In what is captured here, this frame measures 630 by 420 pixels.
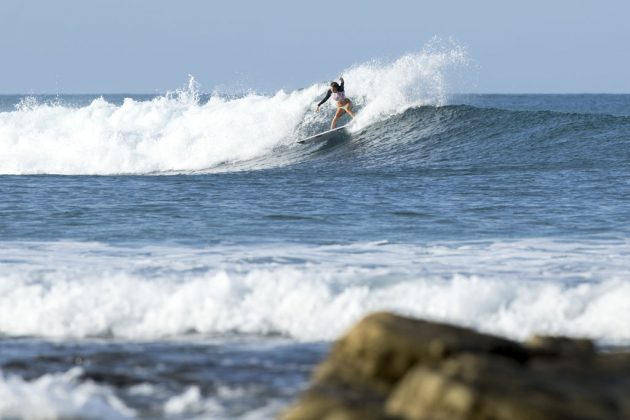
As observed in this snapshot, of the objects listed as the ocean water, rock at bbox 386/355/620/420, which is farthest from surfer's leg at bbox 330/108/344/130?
rock at bbox 386/355/620/420

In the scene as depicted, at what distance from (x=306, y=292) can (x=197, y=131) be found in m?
21.0

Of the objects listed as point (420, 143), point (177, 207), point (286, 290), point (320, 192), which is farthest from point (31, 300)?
point (420, 143)

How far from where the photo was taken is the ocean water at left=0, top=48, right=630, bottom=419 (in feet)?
21.4

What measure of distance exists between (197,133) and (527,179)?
1358 cm

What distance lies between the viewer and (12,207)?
14.7 meters

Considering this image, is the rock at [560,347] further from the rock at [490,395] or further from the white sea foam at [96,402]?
the white sea foam at [96,402]

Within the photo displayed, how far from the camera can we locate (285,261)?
34.0 feet

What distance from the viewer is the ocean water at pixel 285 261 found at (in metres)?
6.53

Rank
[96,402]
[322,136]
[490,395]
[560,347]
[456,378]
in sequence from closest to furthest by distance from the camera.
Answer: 1. [490,395]
2. [456,378]
3. [560,347]
4. [96,402]
5. [322,136]

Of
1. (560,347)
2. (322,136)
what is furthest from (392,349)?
(322,136)

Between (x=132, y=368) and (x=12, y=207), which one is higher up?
(x=12, y=207)

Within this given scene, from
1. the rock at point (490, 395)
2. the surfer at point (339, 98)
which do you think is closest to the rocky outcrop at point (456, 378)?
the rock at point (490, 395)

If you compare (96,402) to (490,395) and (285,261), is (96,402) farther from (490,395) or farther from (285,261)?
(285,261)

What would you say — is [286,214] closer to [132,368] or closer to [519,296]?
[519,296]
